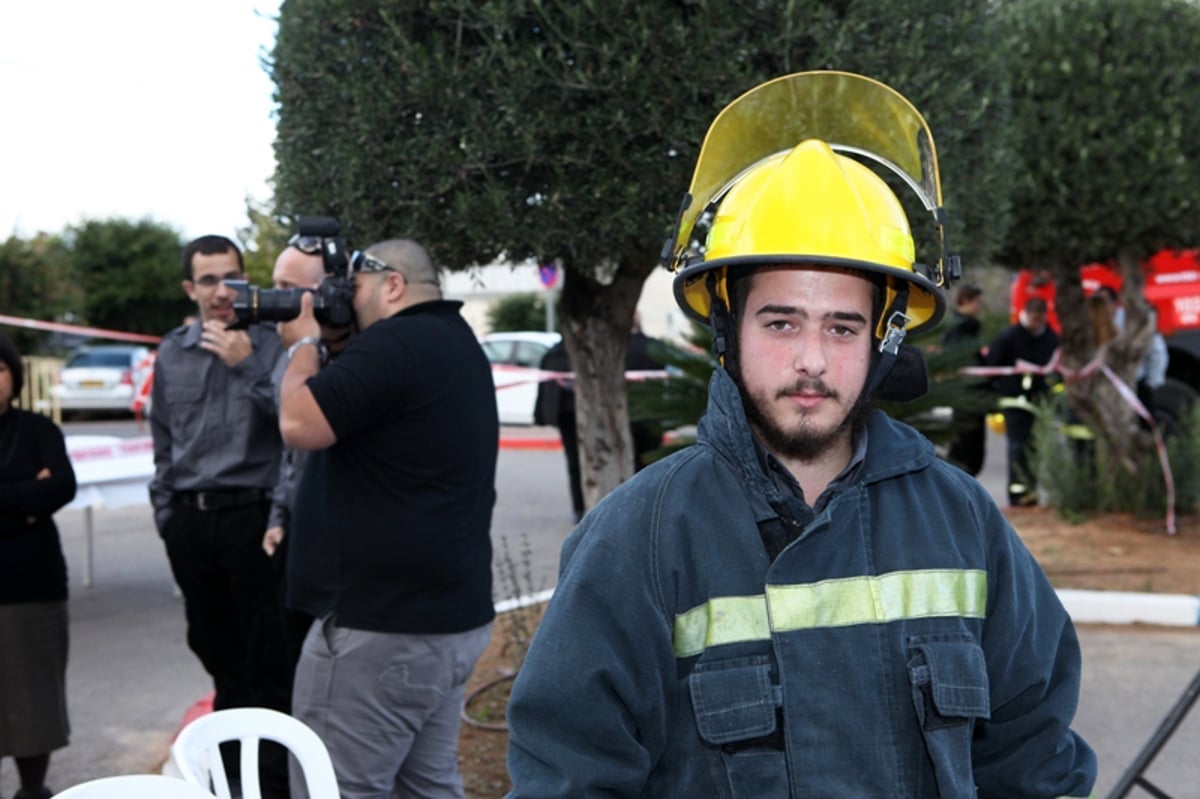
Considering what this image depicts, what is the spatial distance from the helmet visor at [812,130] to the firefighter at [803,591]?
0.10 meters

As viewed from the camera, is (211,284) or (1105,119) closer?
(211,284)

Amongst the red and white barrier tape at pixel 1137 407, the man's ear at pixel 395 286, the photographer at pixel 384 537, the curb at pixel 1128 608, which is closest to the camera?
the photographer at pixel 384 537

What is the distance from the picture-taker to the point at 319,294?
3.60m

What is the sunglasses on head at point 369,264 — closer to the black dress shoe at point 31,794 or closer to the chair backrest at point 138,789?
the chair backrest at point 138,789

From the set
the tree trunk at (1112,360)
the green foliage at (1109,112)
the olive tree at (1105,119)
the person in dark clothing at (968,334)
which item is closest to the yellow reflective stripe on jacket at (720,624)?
the olive tree at (1105,119)

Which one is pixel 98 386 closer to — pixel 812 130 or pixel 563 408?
pixel 563 408

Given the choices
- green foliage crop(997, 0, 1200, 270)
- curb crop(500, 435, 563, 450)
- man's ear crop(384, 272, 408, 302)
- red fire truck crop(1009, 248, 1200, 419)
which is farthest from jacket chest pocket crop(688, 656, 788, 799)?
curb crop(500, 435, 563, 450)

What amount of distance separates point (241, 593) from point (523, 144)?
75.7 inches

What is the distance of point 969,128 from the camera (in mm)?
4586

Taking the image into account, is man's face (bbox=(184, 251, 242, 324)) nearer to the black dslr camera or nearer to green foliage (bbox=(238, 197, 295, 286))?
green foliage (bbox=(238, 197, 295, 286))

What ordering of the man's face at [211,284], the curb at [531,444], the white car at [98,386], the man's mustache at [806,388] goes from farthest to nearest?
the white car at [98,386]
the curb at [531,444]
the man's face at [211,284]
the man's mustache at [806,388]

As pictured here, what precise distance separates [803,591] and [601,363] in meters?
3.58

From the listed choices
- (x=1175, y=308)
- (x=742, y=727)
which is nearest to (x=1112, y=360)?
(x=1175, y=308)

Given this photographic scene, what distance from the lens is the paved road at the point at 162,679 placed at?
5.12m
